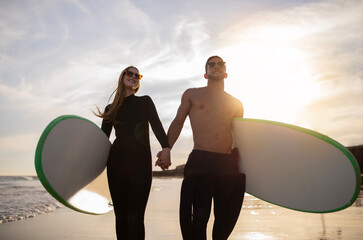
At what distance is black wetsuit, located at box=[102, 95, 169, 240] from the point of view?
3055 millimetres

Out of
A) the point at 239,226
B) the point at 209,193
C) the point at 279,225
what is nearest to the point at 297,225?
the point at 279,225

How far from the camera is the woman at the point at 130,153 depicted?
3.07 metres

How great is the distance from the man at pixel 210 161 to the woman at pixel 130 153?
275 millimetres

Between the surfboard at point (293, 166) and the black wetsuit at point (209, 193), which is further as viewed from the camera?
the surfboard at point (293, 166)

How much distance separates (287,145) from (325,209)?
2.21 ft

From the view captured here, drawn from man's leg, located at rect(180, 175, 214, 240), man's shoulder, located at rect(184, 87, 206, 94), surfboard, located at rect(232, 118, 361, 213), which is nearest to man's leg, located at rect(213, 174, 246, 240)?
man's leg, located at rect(180, 175, 214, 240)

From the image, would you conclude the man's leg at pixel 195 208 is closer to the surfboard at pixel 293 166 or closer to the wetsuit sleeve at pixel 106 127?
the surfboard at pixel 293 166

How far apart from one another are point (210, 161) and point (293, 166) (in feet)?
2.89

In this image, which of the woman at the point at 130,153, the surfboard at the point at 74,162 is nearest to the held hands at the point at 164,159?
the woman at the point at 130,153

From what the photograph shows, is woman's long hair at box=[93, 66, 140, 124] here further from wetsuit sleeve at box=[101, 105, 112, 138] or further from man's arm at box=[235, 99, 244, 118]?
man's arm at box=[235, 99, 244, 118]

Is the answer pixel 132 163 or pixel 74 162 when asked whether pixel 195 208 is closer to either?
pixel 132 163

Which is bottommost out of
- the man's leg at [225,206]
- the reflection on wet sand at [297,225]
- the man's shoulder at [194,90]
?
the reflection on wet sand at [297,225]

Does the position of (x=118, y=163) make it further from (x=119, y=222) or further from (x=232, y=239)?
(x=232, y=239)

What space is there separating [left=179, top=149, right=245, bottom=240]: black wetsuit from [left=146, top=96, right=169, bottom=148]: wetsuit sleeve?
278mm
